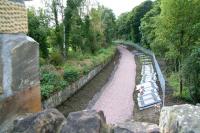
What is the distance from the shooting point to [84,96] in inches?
710

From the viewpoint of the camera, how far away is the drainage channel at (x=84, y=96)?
15048 mm

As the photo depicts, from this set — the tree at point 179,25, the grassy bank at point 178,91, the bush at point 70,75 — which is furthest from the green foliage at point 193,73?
the bush at point 70,75

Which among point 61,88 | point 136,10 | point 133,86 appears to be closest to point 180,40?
point 133,86

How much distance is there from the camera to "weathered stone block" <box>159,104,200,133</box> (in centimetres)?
140

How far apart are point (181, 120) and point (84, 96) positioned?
1667 centimetres

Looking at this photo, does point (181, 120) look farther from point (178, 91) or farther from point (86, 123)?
point (178, 91)

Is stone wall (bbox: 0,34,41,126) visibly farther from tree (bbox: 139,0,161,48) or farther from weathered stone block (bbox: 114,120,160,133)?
tree (bbox: 139,0,161,48)

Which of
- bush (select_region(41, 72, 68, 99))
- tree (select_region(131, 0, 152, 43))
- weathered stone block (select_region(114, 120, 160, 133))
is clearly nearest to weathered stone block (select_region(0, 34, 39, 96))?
weathered stone block (select_region(114, 120, 160, 133))

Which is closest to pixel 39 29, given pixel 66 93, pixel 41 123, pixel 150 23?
pixel 66 93

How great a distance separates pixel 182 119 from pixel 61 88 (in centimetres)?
1504

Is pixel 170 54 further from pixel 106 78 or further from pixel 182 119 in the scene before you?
pixel 182 119

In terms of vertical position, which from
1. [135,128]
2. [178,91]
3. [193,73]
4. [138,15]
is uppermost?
[138,15]

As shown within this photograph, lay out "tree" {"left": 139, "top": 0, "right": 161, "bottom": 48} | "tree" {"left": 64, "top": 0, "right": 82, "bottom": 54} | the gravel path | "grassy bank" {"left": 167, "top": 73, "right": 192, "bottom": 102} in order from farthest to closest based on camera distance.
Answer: "tree" {"left": 139, "top": 0, "right": 161, "bottom": 48} < "tree" {"left": 64, "top": 0, "right": 82, "bottom": 54} < "grassy bank" {"left": 167, "top": 73, "right": 192, "bottom": 102} < the gravel path

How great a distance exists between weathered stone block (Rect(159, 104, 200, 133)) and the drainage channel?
11.2 m
